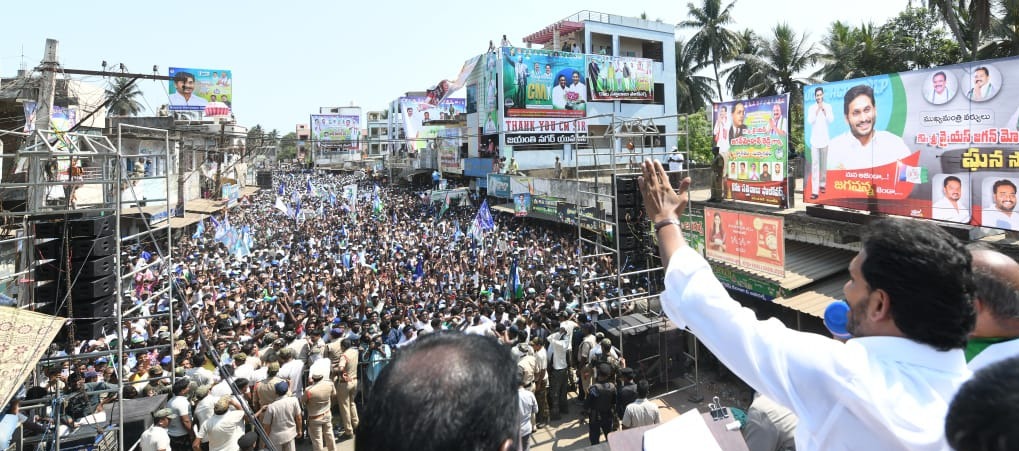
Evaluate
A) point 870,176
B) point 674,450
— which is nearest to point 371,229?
point 870,176

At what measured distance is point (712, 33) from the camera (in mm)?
37531

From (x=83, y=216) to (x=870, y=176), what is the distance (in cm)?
1219

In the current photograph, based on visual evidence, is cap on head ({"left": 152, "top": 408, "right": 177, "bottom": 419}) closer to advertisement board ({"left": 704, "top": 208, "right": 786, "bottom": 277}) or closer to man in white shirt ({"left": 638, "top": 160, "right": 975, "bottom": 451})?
man in white shirt ({"left": 638, "top": 160, "right": 975, "bottom": 451})

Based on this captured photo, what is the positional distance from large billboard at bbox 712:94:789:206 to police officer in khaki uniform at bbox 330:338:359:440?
9608 millimetres

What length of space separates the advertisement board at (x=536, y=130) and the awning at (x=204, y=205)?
51.6 ft

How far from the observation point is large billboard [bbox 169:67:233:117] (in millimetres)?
35969

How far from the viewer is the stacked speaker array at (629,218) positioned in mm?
9047

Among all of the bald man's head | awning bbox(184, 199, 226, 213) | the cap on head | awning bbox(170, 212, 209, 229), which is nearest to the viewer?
the bald man's head

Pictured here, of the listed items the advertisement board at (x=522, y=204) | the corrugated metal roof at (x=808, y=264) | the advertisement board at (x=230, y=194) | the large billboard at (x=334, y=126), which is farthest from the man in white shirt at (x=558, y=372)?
the large billboard at (x=334, y=126)

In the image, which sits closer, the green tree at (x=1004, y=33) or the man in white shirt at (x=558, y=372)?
the man in white shirt at (x=558, y=372)

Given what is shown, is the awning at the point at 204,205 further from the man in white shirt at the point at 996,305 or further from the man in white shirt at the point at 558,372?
the man in white shirt at the point at 996,305

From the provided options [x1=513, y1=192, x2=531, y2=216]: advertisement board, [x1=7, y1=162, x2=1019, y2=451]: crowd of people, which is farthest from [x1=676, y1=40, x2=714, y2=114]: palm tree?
[x1=7, y1=162, x2=1019, y2=451]: crowd of people

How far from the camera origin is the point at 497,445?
1.13 meters

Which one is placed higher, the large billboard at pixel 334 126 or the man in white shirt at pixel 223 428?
the large billboard at pixel 334 126
